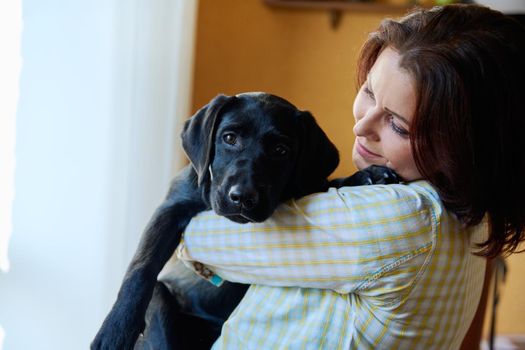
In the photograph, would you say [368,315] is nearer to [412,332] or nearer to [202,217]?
[412,332]

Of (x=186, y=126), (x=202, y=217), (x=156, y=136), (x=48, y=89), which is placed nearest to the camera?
(x=202, y=217)

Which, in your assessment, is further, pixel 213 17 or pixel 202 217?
pixel 213 17

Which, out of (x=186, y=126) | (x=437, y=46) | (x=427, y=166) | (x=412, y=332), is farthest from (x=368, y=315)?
(x=186, y=126)

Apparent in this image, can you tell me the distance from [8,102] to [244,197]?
2.97 ft

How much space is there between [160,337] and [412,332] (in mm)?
596

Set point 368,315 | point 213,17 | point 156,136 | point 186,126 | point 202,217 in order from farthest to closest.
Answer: point 213,17
point 156,136
point 186,126
point 202,217
point 368,315

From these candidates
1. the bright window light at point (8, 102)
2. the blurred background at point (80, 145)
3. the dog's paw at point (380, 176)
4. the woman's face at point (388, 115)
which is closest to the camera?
the woman's face at point (388, 115)

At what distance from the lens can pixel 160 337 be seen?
1514 millimetres

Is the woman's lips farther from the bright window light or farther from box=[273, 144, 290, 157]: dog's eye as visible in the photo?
the bright window light

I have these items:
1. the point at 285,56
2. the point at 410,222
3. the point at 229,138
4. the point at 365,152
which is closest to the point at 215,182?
the point at 229,138

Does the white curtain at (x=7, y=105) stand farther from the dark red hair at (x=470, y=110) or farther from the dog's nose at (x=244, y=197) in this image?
the dark red hair at (x=470, y=110)

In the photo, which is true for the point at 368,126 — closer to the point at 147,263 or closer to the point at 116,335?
the point at 147,263

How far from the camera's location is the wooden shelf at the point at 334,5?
3055 mm

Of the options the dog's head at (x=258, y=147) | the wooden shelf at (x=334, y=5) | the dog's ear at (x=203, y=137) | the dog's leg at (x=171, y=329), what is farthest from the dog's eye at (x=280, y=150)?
the wooden shelf at (x=334, y=5)
